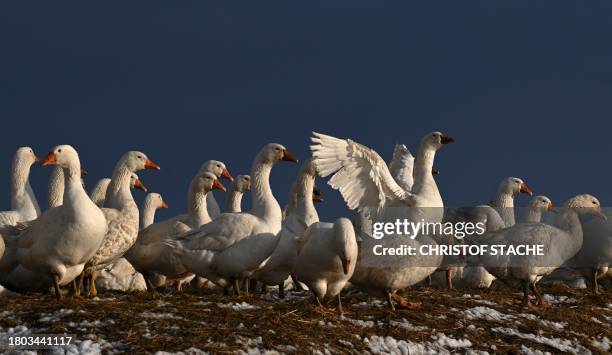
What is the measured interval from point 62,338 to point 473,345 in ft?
16.7

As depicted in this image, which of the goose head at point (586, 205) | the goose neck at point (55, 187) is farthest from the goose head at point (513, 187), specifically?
the goose neck at point (55, 187)

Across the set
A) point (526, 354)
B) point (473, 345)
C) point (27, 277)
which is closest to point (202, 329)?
point (473, 345)

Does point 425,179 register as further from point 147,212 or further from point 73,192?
point 73,192

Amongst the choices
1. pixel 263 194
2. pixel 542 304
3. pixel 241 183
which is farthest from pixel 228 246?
pixel 241 183

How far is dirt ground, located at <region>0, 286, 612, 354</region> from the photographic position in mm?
10156

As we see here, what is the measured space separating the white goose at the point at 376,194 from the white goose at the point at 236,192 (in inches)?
169

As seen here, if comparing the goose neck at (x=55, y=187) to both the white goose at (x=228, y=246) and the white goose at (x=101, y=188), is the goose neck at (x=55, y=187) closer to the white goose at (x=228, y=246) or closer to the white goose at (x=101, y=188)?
the white goose at (x=101, y=188)

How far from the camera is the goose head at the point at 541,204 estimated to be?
63.2 feet

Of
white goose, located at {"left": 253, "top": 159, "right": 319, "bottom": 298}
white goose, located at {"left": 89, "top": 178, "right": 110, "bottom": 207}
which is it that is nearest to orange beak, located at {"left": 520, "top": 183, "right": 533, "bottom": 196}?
white goose, located at {"left": 253, "top": 159, "right": 319, "bottom": 298}

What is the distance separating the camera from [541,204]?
1928 cm

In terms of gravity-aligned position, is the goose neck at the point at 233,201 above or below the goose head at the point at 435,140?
below

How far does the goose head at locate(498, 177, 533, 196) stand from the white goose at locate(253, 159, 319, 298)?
5.22 m

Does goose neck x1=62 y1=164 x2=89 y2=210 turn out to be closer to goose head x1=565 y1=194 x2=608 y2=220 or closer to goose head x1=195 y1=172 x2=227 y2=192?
goose head x1=195 y1=172 x2=227 y2=192

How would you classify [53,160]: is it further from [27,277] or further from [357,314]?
[357,314]
